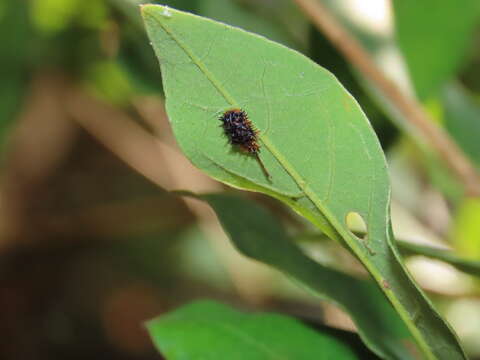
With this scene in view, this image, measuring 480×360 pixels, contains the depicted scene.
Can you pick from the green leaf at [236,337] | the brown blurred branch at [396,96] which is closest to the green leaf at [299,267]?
the green leaf at [236,337]

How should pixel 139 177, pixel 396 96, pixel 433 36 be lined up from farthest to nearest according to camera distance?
1. pixel 139 177
2. pixel 433 36
3. pixel 396 96

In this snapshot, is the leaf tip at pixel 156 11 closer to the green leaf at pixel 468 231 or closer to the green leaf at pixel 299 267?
the green leaf at pixel 299 267

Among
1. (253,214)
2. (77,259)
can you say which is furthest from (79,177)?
(253,214)

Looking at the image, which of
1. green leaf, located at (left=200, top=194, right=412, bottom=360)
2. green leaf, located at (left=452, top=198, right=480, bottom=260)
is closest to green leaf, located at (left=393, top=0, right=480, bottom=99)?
green leaf, located at (left=452, top=198, right=480, bottom=260)

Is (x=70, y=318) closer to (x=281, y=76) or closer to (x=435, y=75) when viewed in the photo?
(x=435, y=75)

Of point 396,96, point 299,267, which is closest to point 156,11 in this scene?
point 299,267

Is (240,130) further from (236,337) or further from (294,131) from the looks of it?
(236,337)

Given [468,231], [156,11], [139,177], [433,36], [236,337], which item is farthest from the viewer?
[139,177]
